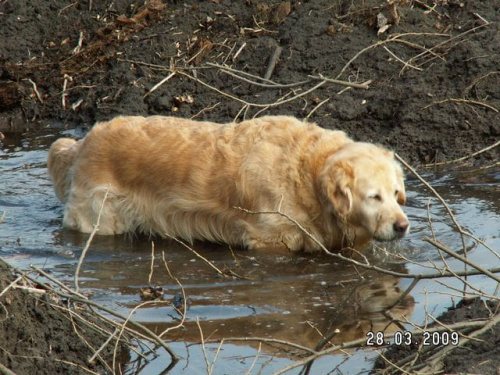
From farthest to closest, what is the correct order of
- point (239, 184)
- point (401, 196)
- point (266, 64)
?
point (266, 64)
point (239, 184)
point (401, 196)

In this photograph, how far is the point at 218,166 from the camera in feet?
26.2

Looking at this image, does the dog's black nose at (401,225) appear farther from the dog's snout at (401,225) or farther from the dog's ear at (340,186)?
the dog's ear at (340,186)

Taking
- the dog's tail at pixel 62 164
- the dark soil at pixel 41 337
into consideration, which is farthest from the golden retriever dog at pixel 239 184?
the dark soil at pixel 41 337

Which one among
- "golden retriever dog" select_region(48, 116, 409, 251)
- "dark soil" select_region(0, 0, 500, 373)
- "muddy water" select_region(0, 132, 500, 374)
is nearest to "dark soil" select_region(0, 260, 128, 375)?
"muddy water" select_region(0, 132, 500, 374)

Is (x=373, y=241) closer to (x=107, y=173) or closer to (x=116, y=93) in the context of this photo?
(x=107, y=173)

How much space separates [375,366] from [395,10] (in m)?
6.97

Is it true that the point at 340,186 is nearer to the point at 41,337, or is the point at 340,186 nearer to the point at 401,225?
the point at 401,225

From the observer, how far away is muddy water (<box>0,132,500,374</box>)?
19.1 ft

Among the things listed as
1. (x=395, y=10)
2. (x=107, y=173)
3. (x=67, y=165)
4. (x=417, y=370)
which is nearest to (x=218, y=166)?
(x=107, y=173)

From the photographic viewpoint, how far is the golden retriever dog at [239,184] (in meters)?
7.55

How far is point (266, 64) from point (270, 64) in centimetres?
15

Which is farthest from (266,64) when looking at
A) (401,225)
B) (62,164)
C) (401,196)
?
(401,225)

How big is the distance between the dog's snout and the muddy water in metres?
0.32

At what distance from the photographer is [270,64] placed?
11305 millimetres
